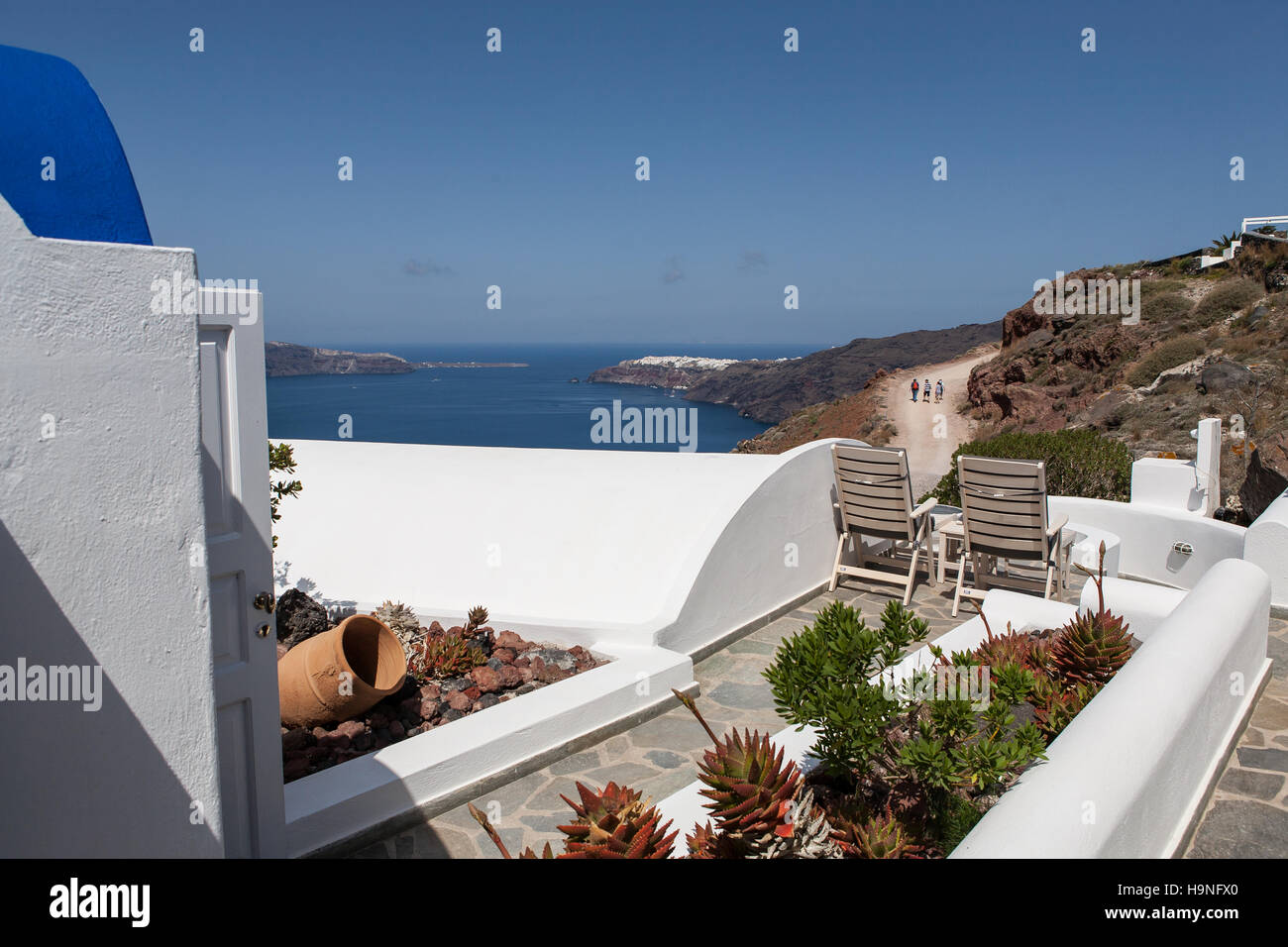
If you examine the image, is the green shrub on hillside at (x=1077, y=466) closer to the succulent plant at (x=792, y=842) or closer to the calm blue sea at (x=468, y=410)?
the succulent plant at (x=792, y=842)

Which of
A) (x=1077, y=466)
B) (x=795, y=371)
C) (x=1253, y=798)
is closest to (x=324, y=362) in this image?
(x=795, y=371)

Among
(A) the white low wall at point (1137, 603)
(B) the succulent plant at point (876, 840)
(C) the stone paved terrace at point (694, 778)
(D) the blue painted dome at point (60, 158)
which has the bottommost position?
(C) the stone paved terrace at point (694, 778)

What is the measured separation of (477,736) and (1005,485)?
13.8 feet

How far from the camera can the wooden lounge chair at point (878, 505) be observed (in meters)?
6.36

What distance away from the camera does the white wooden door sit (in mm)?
2721

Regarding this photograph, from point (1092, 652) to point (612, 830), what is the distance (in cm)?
256

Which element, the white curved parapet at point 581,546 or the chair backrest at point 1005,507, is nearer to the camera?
the white curved parapet at point 581,546

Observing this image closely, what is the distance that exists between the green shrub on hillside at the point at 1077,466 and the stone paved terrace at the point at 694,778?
13.1ft

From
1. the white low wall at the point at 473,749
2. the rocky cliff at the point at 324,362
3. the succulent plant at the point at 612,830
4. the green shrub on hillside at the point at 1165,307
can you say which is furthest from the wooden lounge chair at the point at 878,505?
the rocky cliff at the point at 324,362

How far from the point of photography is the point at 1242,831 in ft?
9.91

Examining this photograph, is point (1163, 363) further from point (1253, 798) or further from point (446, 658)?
point (446, 658)

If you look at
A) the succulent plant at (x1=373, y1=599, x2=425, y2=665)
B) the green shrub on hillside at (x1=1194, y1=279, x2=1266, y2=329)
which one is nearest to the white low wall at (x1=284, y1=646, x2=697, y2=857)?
the succulent plant at (x1=373, y1=599, x2=425, y2=665)

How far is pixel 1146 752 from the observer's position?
2.54 meters

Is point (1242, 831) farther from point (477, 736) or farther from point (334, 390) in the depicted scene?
point (334, 390)
